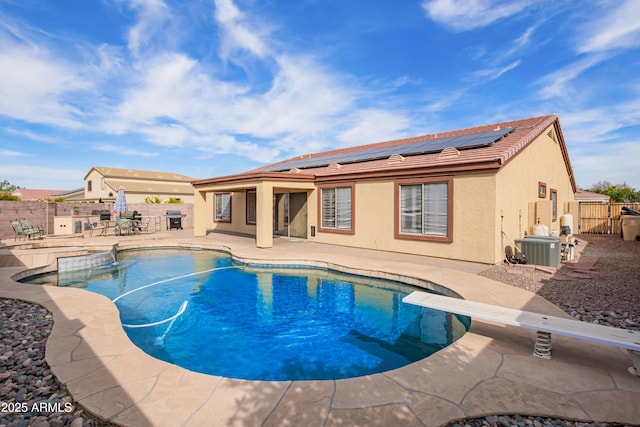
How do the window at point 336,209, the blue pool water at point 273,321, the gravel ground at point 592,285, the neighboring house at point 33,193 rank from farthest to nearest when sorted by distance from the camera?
the neighboring house at point 33,193, the window at point 336,209, the gravel ground at point 592,285, the blue pool water at point 273,321

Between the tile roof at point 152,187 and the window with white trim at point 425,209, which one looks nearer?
the window with white trim at point 425,209

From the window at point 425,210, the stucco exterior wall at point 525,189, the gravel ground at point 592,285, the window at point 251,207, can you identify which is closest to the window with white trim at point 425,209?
the window at point 425,210

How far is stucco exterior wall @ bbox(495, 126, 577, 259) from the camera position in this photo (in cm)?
929

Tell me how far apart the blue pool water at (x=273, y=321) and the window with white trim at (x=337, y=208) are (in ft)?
12.5

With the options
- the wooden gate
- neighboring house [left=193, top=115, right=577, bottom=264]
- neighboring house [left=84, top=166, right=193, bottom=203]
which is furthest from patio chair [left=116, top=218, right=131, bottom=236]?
the wooden gate

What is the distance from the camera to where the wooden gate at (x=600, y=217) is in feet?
59.8

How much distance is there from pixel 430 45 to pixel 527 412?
54.2ft

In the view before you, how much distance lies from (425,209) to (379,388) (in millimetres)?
8212

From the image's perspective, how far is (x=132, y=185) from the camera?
3484 cm

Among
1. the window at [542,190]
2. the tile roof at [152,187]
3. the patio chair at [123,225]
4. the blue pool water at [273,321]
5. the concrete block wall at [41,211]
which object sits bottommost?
the blue pool water at [273,321]

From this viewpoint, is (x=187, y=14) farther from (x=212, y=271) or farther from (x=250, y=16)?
(x=212, y=271)

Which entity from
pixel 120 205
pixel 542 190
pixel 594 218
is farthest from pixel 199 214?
pixel 594 218

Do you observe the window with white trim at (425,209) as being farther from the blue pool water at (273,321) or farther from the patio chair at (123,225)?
the patio chair at (123,225)

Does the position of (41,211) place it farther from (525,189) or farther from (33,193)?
(33,193)
